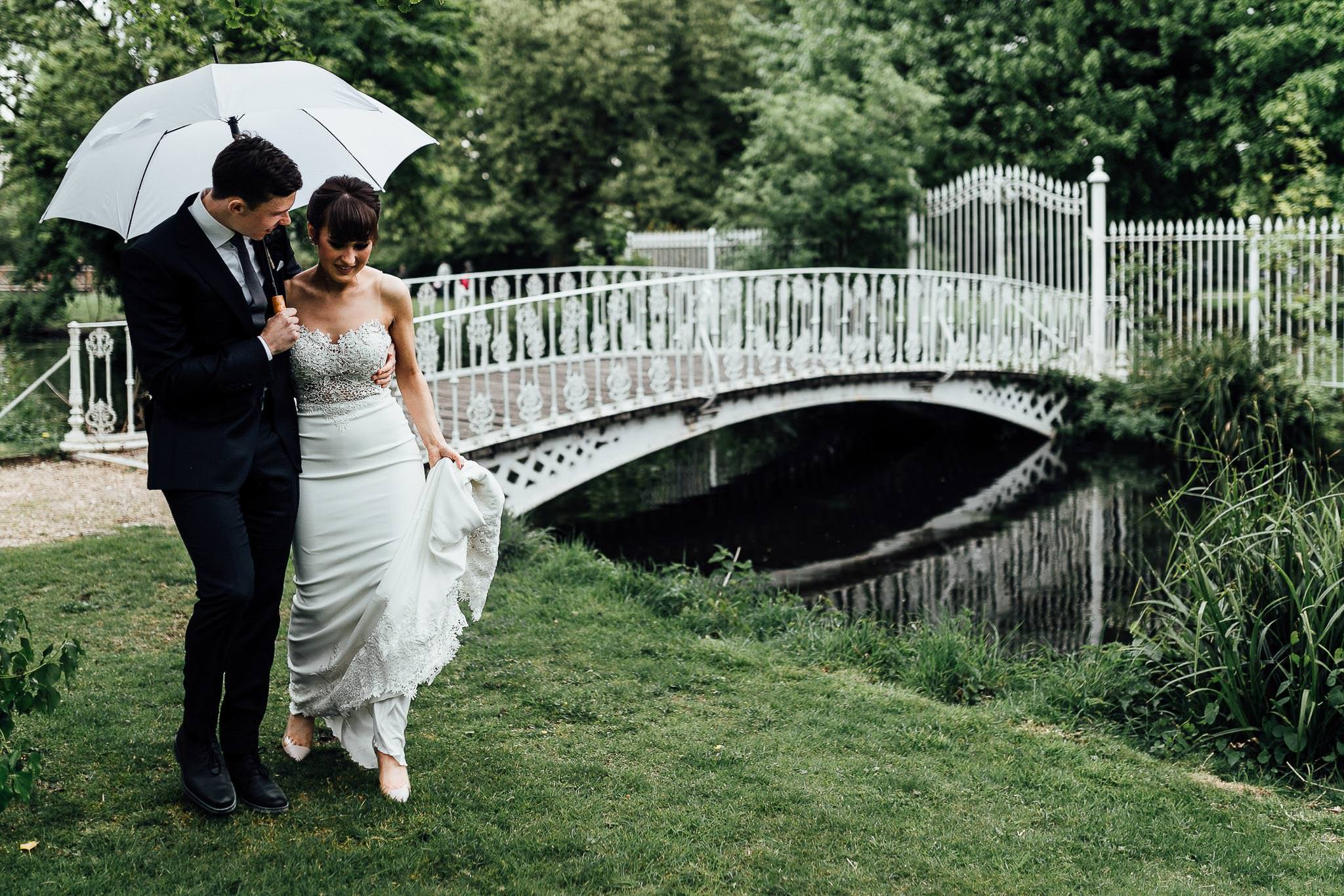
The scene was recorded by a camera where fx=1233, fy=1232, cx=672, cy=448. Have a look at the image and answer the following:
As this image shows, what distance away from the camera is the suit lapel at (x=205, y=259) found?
3.51 metres

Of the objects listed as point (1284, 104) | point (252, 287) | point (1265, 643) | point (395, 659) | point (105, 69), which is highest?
point (1284, 104)

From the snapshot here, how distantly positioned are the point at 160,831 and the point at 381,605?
3.02ft

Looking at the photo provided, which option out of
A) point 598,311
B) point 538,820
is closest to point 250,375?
point 538,820

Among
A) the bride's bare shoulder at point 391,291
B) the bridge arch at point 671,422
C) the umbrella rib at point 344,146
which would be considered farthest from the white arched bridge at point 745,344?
the bride's bare shoulder at point 391,291

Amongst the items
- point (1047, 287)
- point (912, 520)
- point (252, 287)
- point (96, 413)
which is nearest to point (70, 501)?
point (96, 413)

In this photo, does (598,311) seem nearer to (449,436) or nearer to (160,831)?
(449,436)

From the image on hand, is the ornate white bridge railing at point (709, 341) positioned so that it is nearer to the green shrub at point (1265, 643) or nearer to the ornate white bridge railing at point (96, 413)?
the ornate white bridge railing at point (96, 413)

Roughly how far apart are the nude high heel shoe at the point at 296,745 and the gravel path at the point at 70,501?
4120 mm

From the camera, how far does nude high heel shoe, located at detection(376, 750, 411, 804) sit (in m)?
4.01

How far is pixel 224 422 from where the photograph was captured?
359 centimetres

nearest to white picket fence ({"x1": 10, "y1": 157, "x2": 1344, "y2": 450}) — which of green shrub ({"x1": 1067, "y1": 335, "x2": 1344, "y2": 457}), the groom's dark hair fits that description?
green shrub ({"x1": 1067, "y1": 335, "x2": 1344, "y2": 457})

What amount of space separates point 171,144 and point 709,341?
743 cm

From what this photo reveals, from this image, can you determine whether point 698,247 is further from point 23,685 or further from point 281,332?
point 23,685

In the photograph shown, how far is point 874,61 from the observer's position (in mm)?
18734
